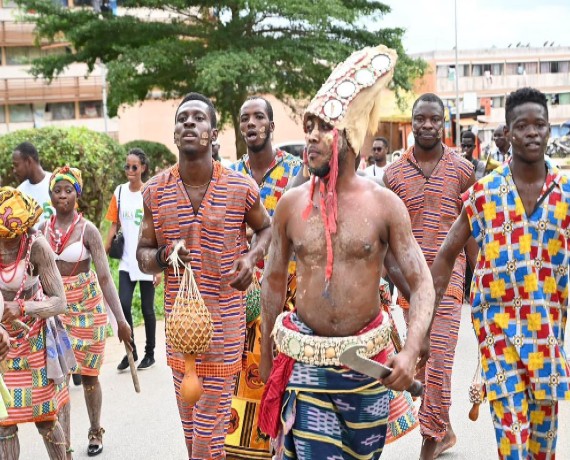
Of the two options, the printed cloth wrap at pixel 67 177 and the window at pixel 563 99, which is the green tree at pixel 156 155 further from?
the window at pixel 563 99

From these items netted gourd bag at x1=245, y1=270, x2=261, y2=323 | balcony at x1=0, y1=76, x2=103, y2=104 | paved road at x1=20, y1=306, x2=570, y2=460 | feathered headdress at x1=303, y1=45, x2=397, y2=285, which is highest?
balcony at x1=0, y1=76, x2=103, y2=104

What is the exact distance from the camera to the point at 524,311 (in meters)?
4.60

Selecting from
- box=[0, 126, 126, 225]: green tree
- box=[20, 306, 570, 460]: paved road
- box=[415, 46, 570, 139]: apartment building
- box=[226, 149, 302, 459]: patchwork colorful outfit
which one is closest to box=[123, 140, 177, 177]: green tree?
box=[0, 126, 126, 225]: green tree

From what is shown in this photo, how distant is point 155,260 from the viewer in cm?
521

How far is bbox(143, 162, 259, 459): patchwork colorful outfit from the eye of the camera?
521 centimetres

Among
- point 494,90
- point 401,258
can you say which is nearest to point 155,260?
point 401,258

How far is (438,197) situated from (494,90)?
192 ft

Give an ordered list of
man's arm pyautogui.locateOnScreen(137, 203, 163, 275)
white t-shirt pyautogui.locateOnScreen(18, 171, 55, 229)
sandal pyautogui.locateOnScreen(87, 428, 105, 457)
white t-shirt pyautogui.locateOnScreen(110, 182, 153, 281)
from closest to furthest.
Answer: man's arm pyautogui.locateOnScreen(137, 203, 163, 275) < sandal pyautogui.locateOnScreen(87, 428, 105, 457) < white t-shirt pyautogui.locateOnScreen(18, 171, 55, 229) < white t-shirt pyautogui.locateOnScreen(110, 182, 153, 281)

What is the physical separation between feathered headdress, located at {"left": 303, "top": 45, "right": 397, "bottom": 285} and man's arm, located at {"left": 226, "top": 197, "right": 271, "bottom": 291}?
1036 mm

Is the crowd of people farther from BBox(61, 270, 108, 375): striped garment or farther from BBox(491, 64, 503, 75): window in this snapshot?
BBox(491, 64, 503, 75): window

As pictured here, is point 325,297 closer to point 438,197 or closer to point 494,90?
point 438,197

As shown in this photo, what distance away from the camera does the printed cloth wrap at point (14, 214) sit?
5359mm

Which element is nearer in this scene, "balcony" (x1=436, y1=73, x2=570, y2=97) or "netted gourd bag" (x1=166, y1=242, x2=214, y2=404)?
"netted gourd bag" (x1=166, y1=242, x2=214, y2=404)

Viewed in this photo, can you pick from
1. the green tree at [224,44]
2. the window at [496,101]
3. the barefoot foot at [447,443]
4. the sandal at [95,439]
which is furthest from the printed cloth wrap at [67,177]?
the window at [496,101]
